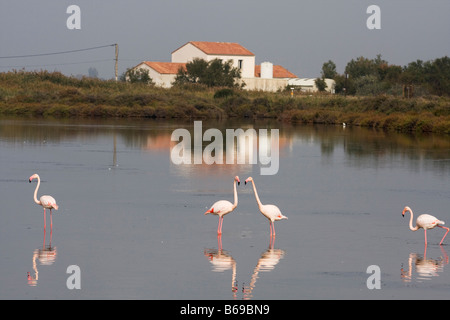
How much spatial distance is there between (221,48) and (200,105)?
3435cm

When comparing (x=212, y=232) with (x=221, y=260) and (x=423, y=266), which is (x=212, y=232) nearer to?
(x=221, y=260)

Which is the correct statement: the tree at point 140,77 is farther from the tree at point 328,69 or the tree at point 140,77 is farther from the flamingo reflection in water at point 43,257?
the flamingo reflection in water at point 43,257

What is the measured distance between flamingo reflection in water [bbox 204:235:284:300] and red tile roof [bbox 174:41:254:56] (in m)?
87.8

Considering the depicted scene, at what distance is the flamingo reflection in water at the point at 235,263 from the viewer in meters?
10.6

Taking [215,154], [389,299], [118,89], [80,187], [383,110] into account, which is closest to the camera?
[389,299]

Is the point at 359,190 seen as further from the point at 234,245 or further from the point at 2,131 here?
the point at 2,131

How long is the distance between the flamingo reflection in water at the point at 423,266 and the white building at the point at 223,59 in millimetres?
82440

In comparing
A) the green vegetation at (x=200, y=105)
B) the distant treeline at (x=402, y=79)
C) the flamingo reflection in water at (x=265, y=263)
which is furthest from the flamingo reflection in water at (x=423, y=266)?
the distant treeline at (x=402, y=79)

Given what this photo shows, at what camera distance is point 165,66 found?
9594 cm

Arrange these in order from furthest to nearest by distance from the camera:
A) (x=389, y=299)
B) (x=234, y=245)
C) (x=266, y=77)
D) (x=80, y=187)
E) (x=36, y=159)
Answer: (x=266, y=77) → (x=36, y=159) → (x=80, y=187) → (x=234, y=245) → (x=389, y=299)

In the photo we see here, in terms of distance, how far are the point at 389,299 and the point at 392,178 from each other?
1343 centimetres

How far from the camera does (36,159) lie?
26.2 meters

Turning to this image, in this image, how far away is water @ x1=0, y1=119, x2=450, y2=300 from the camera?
1057 centimetres

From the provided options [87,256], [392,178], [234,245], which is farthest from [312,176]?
[87,256]
